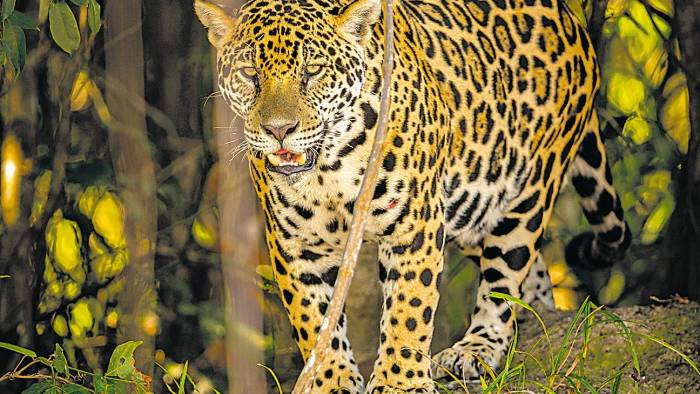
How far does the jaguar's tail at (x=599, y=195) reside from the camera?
6.45 metres

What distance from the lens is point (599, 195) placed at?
646 cm

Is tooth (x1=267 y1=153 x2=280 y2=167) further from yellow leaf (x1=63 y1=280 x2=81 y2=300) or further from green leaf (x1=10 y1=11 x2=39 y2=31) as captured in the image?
yellow leaf (x1=63 y1=280 x2=81 y2=300)

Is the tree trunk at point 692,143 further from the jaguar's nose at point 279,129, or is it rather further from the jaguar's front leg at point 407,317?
the jaguar's nose at point 279,129

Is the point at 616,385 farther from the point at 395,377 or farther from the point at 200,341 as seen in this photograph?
the point at 200,341

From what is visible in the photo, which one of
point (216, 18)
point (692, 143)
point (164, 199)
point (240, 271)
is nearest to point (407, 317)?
point (240, 271)

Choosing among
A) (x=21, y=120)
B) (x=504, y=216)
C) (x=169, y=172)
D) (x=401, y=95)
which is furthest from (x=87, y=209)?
(x=401, y=95)

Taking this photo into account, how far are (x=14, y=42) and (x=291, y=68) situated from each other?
0.98m

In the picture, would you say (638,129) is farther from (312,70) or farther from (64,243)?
(312,70)

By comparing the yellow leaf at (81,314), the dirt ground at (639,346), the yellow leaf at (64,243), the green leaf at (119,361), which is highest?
the green leaf at (119,361)

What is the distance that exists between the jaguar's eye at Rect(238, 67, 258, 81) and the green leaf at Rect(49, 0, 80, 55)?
0.64m

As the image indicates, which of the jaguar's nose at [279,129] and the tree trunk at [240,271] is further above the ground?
the jaguar's nose at [279,129]

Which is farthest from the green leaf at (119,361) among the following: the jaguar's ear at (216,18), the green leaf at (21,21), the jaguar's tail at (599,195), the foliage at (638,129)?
the foliage at (638,129)

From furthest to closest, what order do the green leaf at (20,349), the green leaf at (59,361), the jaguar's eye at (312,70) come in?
the jaguar's eye at (312,70), the green leaf at (59,361), the green leaf at (20,349)

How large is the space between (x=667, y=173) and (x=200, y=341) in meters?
3.17
